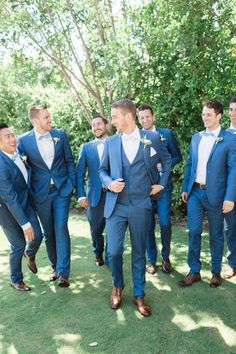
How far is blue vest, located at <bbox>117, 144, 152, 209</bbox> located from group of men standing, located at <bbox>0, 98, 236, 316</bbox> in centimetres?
1

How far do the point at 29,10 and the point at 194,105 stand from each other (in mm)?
4066

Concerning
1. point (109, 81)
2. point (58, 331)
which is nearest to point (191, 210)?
point (58, 331)

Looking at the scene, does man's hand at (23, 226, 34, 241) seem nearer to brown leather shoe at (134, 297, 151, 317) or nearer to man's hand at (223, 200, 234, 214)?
brown leather shoe at (134, 297, 151, 317)

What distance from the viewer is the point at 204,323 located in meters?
3.86

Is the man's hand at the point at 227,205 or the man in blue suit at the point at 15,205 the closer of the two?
the man's hand at the point at 227,205

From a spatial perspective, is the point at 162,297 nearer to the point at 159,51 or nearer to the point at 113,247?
the point at 113,247

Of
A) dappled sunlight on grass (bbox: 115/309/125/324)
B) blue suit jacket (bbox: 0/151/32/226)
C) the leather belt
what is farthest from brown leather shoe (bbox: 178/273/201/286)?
blue suit jacket (bbox: 0/151/32/226)

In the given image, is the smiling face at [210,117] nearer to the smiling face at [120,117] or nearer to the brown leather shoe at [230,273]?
the smiling face at [120,117]

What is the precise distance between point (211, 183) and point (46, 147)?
7.03ft

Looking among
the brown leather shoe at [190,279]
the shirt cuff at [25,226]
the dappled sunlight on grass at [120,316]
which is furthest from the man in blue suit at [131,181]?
the shirt cuff at [25,226]

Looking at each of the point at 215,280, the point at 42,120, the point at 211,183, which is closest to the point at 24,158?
the point at 42,120

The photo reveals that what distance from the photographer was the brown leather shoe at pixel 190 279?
4.74 m

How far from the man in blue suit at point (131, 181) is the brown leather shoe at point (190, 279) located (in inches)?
30.3

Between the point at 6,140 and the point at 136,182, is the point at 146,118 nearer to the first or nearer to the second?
the point at 136,182
